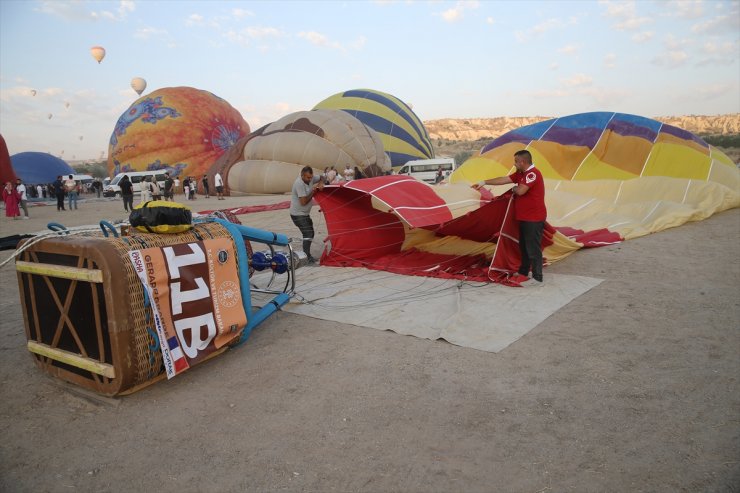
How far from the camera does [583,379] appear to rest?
10.2 ft

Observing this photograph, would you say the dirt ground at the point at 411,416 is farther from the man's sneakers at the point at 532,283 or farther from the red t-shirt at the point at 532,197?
the red t-shirt at the point at 532,197

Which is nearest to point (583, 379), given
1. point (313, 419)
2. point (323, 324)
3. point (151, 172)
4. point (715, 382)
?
point (715, 382)

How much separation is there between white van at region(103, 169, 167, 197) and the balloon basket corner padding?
796 inches

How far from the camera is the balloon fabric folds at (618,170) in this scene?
859 centimetres

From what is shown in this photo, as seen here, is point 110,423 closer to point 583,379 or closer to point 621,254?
point 583,379

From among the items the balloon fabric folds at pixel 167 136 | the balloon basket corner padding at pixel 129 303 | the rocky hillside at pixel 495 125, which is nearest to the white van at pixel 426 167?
the balloon fabric folds at pixel 167 136

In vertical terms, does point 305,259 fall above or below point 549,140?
below

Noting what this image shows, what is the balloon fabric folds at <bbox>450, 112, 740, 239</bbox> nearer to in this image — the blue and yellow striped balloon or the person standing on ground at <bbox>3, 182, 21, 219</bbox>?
the blue and yellow striped balloon

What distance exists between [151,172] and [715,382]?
24.2m

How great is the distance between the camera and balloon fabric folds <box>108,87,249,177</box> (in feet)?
77.1

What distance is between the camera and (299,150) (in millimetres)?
17750

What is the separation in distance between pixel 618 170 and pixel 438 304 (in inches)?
282

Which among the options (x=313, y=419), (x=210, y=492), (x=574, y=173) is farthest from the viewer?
(x=574, y=173)

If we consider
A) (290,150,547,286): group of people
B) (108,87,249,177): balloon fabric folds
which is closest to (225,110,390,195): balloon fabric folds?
(108,87,249,177): balloon fabric folds
